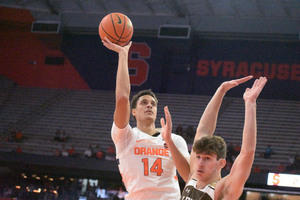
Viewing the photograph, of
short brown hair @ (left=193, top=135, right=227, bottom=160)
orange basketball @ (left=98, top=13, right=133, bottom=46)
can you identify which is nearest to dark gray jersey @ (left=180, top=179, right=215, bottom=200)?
short brown hair @ (left=193, top=135, right=227, bottom=160)

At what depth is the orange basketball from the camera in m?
4.48

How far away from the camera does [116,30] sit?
14.9ft

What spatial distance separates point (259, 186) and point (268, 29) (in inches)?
354

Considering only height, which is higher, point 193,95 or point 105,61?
point 105,61

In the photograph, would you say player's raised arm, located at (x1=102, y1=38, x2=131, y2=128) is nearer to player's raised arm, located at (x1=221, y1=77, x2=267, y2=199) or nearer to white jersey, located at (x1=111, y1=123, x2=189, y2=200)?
white jersey, located at (x1=111, y1=123, x2=189, y2=200)

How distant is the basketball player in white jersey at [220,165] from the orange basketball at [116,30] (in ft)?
4.88

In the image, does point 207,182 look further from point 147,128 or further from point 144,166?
point 147,128

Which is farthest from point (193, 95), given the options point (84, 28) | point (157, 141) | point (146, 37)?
point (157, 141)

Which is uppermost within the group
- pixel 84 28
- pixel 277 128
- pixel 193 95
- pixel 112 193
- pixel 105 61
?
pixel 84 28

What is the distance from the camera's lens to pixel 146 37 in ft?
81.1

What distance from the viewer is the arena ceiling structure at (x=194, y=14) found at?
2052cm

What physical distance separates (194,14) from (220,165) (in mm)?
19083

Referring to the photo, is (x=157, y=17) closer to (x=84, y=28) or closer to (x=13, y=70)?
(x=84, y=28)

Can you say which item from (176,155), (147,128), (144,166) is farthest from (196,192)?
(147,128)
